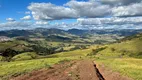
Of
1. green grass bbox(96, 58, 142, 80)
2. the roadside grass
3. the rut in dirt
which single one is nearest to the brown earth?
the rut in dirt

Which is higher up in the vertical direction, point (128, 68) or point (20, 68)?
point (20, 68)

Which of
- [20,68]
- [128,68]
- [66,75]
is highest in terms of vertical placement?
[66,75]

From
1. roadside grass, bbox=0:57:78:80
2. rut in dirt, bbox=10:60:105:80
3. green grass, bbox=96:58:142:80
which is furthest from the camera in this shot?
roadside grass, bbox=0:57:78:80

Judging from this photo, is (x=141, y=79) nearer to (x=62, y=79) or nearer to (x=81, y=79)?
(x=81, y=79)

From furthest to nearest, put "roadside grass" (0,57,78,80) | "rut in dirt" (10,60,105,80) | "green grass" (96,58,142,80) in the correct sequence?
"roadside grass" (0,57,78,80) < "green grass" (96,58,142,80) < "rut in dirt" (10,60,105,80)

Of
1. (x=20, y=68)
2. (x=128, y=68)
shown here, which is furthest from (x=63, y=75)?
(x=20, y=68)

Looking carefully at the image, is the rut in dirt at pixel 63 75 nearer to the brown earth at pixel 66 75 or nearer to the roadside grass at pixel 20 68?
the brown earth at pixel 66 75

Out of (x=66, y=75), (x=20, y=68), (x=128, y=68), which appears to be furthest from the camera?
(x=20, y=68)

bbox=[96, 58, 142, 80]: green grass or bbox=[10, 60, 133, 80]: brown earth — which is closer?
bbox=[10, 60, 133, 80]: brown earth

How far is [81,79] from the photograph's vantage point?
109ft

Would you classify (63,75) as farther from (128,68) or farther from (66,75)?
(128,68)

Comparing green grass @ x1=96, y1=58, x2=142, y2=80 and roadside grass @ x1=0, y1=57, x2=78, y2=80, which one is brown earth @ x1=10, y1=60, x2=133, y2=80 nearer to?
green grass @ x1=96, y1=58, x2=142, y2=80

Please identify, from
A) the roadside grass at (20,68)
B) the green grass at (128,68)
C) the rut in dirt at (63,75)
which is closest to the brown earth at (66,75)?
the rut in dirt at (63,75)

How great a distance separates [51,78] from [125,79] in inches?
423
